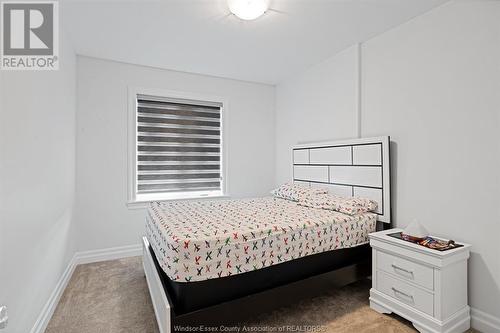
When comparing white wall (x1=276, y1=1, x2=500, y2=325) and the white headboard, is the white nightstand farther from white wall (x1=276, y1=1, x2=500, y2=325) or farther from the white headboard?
the white headboard

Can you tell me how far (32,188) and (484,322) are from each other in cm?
328

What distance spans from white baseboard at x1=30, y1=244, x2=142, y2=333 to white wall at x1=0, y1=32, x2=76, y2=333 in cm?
8

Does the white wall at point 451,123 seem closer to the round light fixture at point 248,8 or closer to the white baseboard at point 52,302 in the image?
the round light fixture at point 248,8

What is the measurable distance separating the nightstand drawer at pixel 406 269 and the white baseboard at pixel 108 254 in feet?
9.44

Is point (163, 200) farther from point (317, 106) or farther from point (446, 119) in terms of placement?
point (446, 119)

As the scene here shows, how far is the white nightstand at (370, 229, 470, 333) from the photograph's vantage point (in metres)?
1.73

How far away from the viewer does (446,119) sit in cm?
208

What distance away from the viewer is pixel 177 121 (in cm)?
369

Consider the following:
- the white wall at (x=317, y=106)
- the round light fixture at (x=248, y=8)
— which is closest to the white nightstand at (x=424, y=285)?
the white wall at (x=317, y=106)

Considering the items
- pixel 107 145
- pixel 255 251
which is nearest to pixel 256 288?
pixel 255 251

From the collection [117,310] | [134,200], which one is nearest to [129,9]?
[134,200]

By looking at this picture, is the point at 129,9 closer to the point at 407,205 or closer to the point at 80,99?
the point at 80,99

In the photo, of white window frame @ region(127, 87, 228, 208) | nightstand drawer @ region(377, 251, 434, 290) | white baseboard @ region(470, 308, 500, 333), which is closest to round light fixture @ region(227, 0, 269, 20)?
white window frame @ region(127, 87, 228, 208)

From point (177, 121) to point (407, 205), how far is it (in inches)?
118
